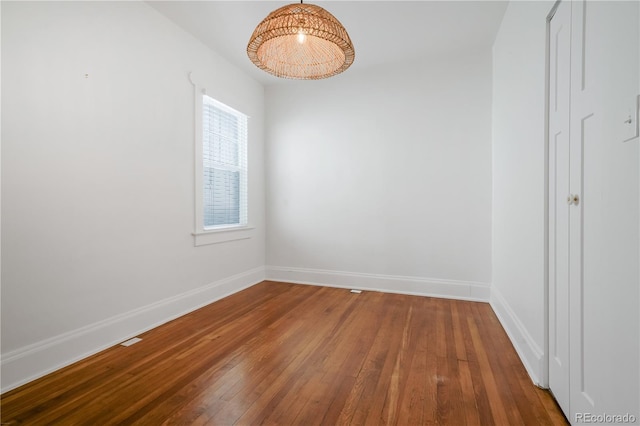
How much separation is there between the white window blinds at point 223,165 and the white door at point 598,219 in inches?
120

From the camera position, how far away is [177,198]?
292cm

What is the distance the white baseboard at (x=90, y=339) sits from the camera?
179cm

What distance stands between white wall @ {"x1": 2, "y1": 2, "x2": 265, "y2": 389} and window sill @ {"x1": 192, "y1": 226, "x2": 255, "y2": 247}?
10cm

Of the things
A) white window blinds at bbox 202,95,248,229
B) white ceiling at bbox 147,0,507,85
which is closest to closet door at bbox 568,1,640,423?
white ceiling at bbox 147,0,507,85

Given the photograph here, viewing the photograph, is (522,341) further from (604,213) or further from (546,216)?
(604,213)

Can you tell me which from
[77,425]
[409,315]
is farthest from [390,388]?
[77,425]

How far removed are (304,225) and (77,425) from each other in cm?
298

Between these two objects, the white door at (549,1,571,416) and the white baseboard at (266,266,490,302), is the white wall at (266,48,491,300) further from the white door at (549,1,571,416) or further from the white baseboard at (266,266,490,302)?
the white door at (549,1,571,416)

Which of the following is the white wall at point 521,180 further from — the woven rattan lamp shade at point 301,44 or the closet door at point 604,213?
the woven rattan lamp shade at point 301,44

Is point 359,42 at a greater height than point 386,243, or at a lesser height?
greater

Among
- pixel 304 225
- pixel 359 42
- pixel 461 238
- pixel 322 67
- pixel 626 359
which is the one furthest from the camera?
pixel 304 225

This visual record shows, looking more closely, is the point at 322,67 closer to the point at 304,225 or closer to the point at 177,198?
the point at 177,198

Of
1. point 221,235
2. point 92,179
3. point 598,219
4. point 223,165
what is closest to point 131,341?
point 92,179

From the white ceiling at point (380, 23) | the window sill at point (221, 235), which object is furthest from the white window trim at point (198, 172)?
the white ceiling at point (380, 23)
